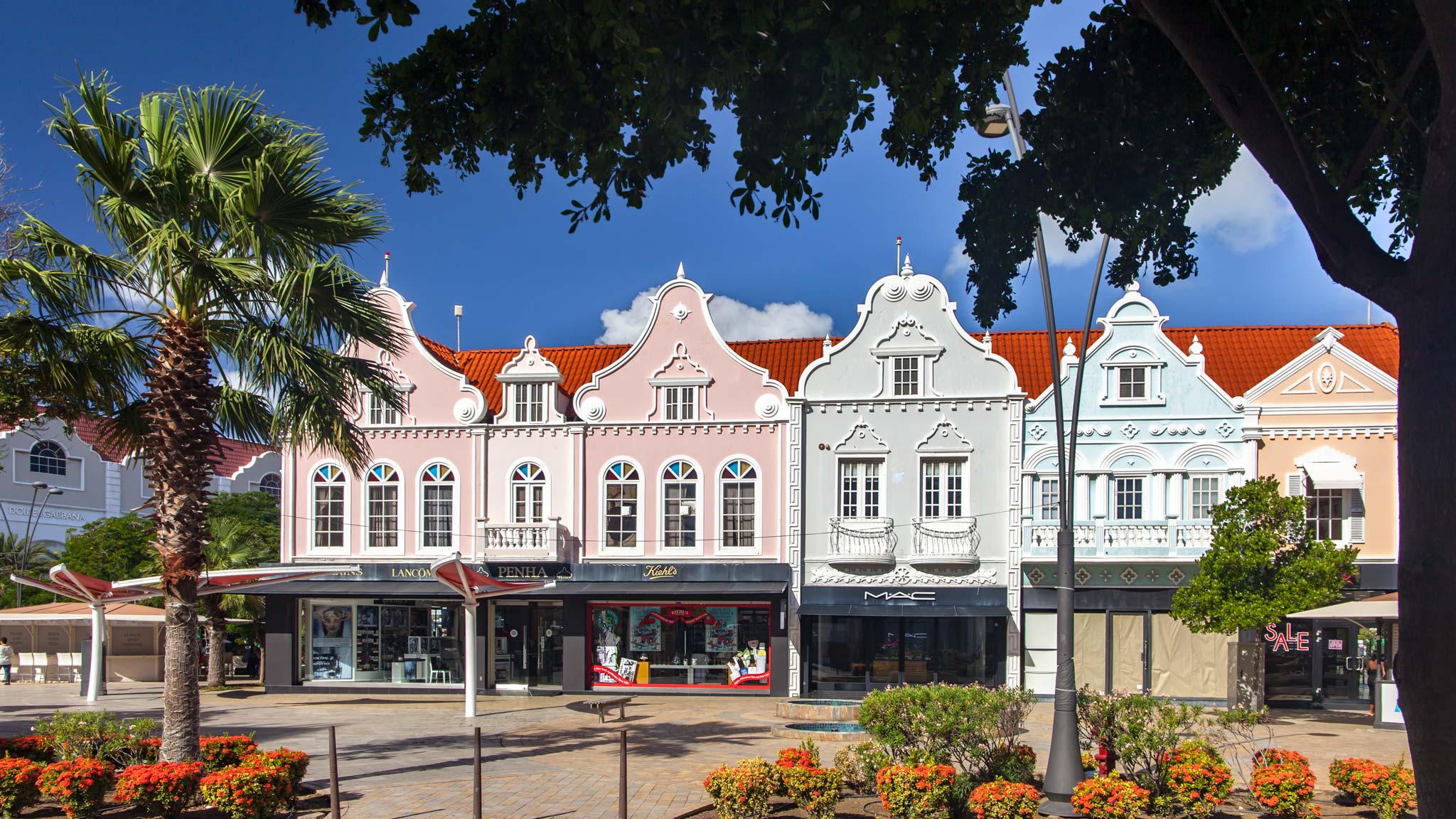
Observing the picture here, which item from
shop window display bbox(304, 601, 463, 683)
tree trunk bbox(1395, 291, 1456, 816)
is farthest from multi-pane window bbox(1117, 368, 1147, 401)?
tree trunk bbox(1395, 291, 1456, 816)

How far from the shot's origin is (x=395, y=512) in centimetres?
3008

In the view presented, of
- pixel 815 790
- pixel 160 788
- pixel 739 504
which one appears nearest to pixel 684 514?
pixel 739 504

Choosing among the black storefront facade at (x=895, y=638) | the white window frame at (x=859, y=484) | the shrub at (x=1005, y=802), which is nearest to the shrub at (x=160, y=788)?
the shrub at (x=1005, y=802)

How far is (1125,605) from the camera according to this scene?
26859 millimetres

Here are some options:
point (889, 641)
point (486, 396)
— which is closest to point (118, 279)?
point (486, 396)

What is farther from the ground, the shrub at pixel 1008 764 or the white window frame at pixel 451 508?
the white window frame at pixel 451 508

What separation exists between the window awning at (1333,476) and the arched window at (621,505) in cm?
1552

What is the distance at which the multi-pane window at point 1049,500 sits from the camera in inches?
1088

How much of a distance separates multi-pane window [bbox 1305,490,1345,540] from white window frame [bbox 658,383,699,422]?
47.0 feet

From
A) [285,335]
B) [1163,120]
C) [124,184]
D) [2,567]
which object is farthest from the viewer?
[2,567]

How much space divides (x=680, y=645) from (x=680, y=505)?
11.1 ft

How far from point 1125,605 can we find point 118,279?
21.6 metres

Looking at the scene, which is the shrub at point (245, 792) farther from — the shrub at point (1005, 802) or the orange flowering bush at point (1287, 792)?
the orange flowering bush at point (1287, 792)

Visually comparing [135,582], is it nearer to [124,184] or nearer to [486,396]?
[486,396]
